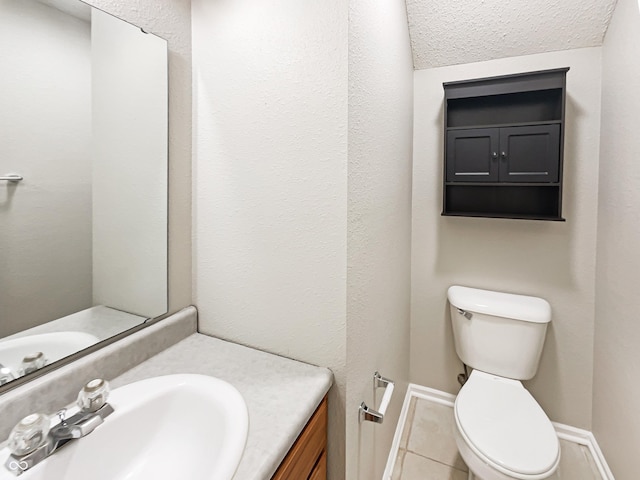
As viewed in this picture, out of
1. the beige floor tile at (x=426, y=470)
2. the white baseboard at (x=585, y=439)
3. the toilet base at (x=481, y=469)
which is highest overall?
the toilet base at (x=481, y=469)

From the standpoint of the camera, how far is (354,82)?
2.95ft

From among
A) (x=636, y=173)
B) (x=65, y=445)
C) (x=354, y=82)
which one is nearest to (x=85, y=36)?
(x=354, y=82)

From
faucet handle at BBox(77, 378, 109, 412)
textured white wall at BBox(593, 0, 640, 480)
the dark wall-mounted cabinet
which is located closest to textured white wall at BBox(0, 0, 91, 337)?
faucet handle at BBox(77, 378, 109, 412)

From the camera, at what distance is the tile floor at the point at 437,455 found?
155cm

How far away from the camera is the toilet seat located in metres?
1.14

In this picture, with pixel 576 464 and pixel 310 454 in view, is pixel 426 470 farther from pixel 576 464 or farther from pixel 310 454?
pixel 310 454

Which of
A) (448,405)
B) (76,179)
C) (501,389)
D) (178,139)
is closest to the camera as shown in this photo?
(76,179)

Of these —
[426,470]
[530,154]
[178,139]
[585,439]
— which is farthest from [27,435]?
[585,439]

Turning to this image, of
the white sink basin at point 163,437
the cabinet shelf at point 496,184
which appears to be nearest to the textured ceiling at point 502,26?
the cabinet shelf at point 496,184

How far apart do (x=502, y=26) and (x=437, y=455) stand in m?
2.19

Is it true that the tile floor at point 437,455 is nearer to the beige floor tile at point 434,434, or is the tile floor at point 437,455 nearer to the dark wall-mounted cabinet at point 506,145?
the beige floor tile at point 434,434

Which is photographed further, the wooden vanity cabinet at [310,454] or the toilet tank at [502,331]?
the toilet tank at [502,331]

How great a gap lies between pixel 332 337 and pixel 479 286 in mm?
1283

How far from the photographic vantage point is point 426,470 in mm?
1574
